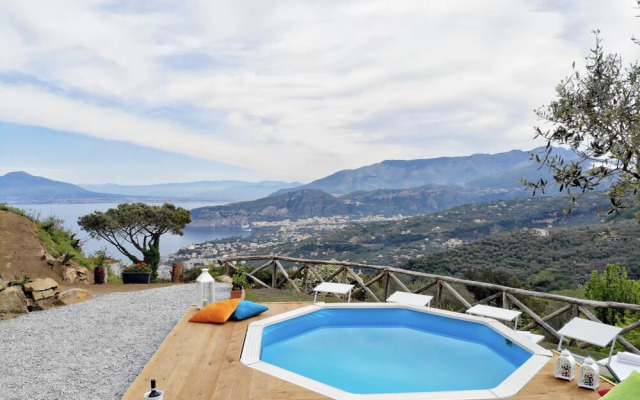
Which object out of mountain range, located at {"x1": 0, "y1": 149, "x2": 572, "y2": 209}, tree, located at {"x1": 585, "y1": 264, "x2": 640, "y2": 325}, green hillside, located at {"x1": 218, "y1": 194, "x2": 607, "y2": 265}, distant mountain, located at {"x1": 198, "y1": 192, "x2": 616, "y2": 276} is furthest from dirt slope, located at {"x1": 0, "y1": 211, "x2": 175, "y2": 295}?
green hillside, located at {"x1": 218, "y1": 194, "x2": 607, "y2": 265}

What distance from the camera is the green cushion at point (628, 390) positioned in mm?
2161

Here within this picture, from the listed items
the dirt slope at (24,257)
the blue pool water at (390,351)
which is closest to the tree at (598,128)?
the blue pool water at (390,351)

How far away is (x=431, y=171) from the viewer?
96062 mm

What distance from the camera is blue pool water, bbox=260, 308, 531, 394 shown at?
501 centimetres

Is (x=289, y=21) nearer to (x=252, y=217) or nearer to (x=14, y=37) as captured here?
(x=14, y=37)

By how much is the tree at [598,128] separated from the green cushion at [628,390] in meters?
1.58

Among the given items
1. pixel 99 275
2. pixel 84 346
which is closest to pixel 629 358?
pixel 84 346

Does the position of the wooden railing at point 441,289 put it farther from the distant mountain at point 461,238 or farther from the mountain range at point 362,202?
the mountain range at point 362,202

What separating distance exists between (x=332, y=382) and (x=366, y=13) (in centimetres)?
721

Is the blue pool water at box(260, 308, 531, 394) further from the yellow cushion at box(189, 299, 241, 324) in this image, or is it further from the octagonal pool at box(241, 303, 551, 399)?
the yellow cushion at box(189, 299, 241, 324)

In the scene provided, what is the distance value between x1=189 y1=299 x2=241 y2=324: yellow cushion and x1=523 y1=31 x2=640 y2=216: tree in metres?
4.06

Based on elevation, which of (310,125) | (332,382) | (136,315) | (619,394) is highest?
(310,125)

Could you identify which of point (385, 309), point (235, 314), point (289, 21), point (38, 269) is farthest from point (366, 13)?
point (38, 269)

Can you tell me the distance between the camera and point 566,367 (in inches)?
153
